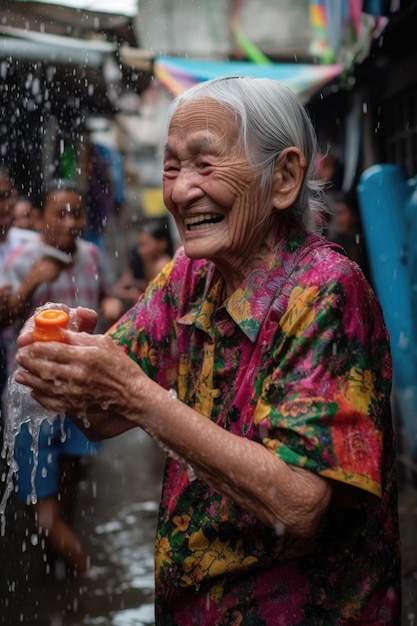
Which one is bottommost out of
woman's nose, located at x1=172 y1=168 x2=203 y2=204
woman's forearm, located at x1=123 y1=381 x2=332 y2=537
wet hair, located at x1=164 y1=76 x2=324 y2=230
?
woman's forearm, located at x1=123 y1=381 x2=332 y2=537

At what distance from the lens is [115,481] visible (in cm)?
634

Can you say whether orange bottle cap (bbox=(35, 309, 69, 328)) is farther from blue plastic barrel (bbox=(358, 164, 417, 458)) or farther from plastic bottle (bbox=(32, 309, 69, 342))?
blue plastic barrel (bbox=(358, 164, 417, 458))

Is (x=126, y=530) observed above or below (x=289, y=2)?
below

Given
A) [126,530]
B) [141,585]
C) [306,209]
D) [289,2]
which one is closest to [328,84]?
[126,530]

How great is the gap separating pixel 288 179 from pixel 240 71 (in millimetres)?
5236

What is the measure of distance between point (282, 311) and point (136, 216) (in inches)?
1101

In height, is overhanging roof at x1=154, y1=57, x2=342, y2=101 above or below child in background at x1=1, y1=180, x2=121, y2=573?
above

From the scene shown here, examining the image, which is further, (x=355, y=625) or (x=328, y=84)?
(x=328, y=84)

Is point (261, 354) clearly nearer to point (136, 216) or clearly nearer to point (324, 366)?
point (324, 366)

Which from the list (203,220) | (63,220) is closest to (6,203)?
(63,220)

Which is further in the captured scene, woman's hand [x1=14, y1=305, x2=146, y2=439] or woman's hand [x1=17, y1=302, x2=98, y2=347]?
woman's hand [x1=17, y1=302, x2=98, y2=347]

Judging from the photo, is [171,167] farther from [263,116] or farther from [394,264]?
[394,264]

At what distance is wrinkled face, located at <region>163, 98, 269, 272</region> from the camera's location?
71.2 inches

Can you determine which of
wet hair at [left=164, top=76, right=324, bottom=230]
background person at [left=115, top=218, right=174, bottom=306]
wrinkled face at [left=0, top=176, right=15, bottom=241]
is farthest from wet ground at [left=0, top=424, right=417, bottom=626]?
background person at [left=115, top=218, right=174, bottom=306]
